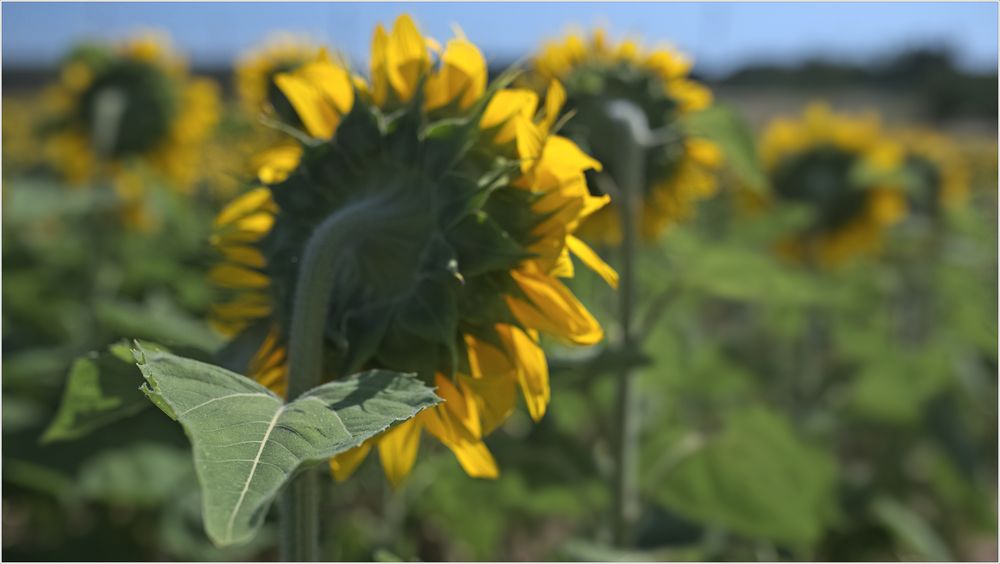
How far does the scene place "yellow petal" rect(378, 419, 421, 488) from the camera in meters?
0.74

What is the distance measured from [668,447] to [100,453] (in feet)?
3.15

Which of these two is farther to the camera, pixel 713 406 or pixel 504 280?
pixel 713 406

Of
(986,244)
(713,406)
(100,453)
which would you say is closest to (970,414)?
(986,244)

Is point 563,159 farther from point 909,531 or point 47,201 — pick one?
point 47,201

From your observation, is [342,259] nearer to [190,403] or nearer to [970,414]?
[190,403]

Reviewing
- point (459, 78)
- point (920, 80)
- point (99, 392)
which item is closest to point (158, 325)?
point (99, 392)

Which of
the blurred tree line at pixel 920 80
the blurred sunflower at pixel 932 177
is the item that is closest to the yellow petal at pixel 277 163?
the blurred sunflower at pixel 932 177

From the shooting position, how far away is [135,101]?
2605mm

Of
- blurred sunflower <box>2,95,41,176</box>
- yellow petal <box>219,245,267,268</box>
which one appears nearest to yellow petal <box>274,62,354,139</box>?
yellow petal <box>219,245,267,268</box>

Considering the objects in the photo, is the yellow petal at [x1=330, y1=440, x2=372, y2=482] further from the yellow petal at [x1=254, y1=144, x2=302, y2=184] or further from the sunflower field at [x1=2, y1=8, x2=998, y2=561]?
the yellow petal at [x1=254, y1=144, x2=302, y2=184]

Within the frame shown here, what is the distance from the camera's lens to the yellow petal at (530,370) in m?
0.71

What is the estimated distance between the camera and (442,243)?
2.10ft

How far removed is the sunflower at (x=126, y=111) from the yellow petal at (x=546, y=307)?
212 centimetres

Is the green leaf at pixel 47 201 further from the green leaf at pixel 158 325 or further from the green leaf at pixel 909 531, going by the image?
the green leaf at pixel 909 531
